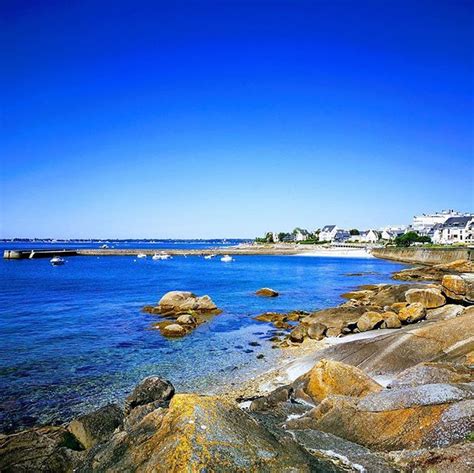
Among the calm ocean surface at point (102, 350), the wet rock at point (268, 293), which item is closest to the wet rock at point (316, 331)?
the calm ocean surface at point (102, 350)

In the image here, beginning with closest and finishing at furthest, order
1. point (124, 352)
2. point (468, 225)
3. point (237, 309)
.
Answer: point (124, 352) < point (237, 309) < point (468, 225)

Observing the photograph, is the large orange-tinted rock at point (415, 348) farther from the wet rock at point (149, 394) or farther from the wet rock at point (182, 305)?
the wet rock at point (182, 305)

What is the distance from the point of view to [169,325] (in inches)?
1131

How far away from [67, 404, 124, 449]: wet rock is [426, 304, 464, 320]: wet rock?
20.9m

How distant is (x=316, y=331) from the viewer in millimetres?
26172

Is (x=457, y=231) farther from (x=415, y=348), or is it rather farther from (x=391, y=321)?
(x=415, y=348)

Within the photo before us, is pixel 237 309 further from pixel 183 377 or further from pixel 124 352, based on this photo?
pixel 183 377

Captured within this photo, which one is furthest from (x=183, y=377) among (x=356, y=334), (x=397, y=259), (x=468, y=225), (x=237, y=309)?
(x=468, y=225)

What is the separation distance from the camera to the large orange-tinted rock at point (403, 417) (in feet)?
27.6

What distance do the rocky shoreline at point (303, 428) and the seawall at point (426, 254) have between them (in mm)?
77427

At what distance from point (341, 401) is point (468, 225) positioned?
15074cm

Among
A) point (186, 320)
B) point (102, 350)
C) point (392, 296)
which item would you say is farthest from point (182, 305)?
point (392, 296)

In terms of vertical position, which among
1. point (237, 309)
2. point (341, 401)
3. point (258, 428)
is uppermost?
point (258, 428)

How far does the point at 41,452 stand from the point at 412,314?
2256cm
